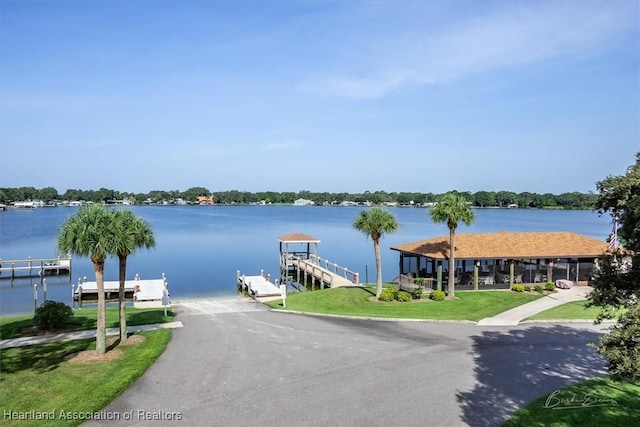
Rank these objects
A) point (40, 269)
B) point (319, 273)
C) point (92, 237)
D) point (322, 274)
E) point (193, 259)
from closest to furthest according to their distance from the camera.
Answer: point (92, 237) < point (322, 274) < point (319, 273) < point (40, 269) < point (193, 259)

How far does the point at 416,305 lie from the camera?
Result: 87.9 feet

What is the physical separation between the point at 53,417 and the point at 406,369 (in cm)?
990

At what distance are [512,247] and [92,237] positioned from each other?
2638 centimetres

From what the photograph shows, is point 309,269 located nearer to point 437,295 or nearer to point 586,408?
point 437,295

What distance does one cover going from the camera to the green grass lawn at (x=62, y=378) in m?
11.9

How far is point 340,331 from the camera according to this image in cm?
2036

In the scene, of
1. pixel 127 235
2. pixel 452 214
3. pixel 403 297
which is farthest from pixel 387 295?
pixel 127 235

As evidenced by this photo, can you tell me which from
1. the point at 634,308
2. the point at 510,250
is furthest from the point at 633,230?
the point at 510,250

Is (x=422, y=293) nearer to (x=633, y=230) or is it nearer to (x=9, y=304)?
(x=633, y=230)

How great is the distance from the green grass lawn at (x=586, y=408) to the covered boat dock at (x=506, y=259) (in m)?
16.8

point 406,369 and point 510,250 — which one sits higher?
point 510,250

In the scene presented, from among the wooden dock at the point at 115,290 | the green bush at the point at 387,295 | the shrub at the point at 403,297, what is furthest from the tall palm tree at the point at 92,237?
the wooden dock at the point at 115,290

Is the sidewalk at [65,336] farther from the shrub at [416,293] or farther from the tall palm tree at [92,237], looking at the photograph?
the shrub at [416,293]

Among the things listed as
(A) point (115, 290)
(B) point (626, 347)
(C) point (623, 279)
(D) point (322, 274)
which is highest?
(C) point (623, 279)
